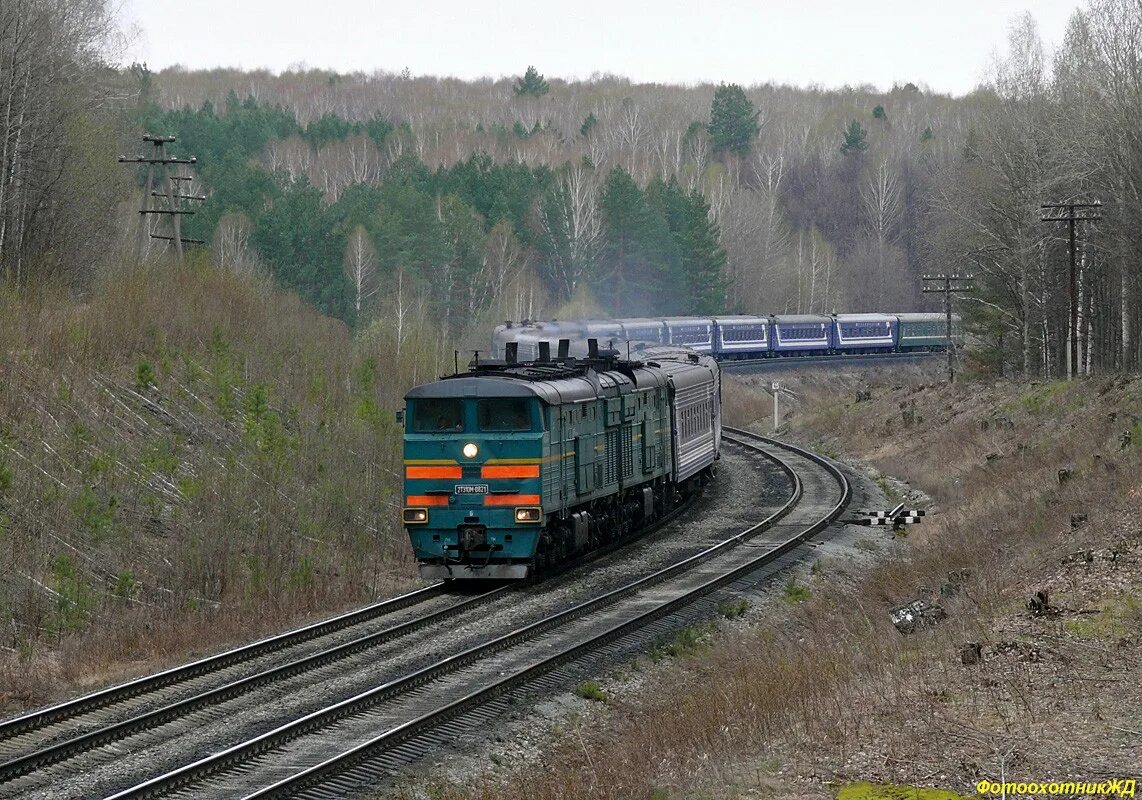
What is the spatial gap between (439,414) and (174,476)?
18.0 ft

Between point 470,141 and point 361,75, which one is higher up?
point 361,75

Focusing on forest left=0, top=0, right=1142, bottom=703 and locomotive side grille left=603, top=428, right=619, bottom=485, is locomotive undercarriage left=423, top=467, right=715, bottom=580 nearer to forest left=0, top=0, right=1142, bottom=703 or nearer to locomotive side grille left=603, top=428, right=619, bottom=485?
locomotive side grille left=603, top=428, right=619, bottom=485

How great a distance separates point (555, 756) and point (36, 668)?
6491 millimetres

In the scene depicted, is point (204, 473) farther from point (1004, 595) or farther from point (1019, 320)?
point (1019, 320)

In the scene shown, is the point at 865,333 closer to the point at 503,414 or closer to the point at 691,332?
the point at 691,332

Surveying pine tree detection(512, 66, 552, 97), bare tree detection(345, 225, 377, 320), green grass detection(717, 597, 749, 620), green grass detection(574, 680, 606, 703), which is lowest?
green grass detection(717, 597, 749, 620)

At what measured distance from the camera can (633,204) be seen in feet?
281

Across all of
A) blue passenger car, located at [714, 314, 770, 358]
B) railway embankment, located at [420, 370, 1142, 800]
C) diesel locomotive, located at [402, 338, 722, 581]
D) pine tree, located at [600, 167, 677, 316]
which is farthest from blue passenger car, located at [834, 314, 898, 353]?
diesel locomotive, located at [402, 338, 722, 581]

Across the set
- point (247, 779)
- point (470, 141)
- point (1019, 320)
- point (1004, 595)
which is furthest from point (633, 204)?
point (247, 779)

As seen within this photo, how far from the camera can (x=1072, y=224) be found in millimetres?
43500

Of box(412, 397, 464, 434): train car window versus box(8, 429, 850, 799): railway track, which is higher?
box(412, 397, 464, 434): train car window

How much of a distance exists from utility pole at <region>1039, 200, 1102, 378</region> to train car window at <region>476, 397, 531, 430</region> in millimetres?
25639

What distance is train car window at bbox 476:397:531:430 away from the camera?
2089 cm

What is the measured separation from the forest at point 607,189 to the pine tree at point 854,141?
299 millimetres
